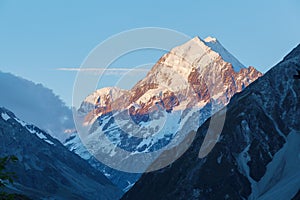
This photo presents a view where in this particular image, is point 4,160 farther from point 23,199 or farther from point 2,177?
point 23,199

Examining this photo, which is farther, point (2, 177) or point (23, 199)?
point (2, 177)

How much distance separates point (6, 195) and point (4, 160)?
140cm

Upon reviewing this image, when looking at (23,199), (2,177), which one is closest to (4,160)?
(2,177)

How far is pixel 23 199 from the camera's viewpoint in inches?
876

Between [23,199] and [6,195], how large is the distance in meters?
1.67

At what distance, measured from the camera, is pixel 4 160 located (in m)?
24.1

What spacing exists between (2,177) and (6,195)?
72 cm

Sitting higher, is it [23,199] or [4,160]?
[4,160]

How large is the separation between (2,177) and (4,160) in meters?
0.70

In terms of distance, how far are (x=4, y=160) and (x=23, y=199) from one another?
248cm

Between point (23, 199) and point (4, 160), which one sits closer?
point (23, 199)

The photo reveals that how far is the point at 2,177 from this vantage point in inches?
936

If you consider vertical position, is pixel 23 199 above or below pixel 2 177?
below
